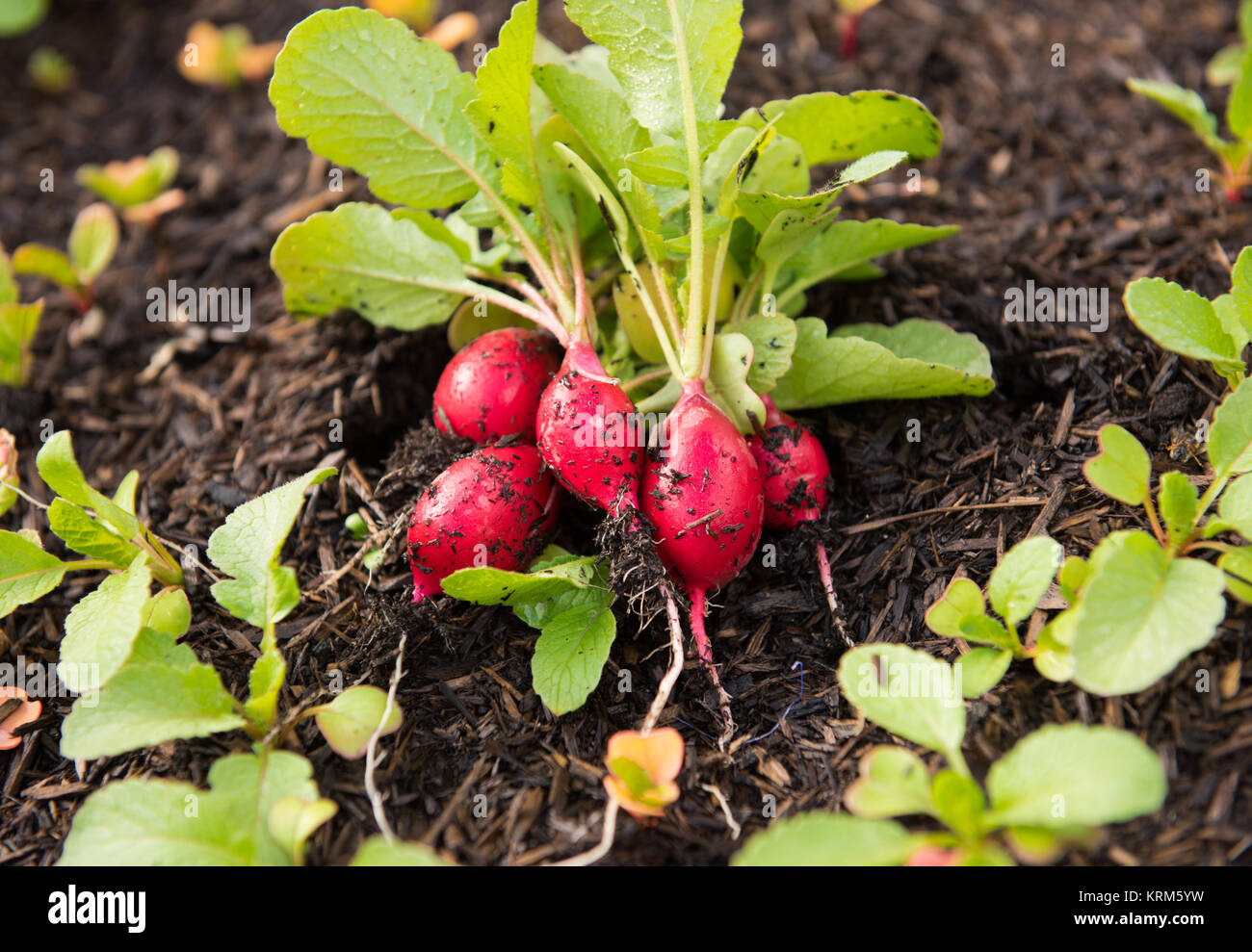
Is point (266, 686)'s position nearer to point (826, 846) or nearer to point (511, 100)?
point (826, 846)

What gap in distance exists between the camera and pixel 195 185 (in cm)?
326

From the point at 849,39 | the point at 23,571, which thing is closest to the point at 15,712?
the point at 23,571

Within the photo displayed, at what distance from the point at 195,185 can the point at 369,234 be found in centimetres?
135

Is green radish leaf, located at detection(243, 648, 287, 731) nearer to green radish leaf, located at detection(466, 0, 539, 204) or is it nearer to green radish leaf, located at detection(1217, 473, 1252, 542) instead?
green radish leaf, located at detection(466, 0, 539, 204)

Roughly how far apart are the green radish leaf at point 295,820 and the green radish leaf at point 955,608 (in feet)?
3.65

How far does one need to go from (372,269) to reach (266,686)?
3.61ft

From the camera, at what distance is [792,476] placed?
2.02 m

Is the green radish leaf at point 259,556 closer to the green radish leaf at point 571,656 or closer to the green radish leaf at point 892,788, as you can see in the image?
the green radish leaf at point 571,656

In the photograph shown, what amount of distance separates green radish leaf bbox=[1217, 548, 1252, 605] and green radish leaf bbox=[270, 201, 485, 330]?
1667 mm

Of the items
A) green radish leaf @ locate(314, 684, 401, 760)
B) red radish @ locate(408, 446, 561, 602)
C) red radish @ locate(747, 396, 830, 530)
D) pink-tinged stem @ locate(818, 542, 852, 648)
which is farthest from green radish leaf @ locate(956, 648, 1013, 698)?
green radish leaf @ locate(314, 684, 401, 760)

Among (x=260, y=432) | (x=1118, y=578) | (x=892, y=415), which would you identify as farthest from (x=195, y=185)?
(x=1118, y=578)

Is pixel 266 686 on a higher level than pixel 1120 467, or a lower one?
lower

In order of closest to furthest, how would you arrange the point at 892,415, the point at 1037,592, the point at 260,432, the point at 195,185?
the point at 1037,592 < the point at 892,415 < the point at 260,432 < the point at 195,185

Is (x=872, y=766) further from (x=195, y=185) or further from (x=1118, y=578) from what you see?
(x=195, y=185)
